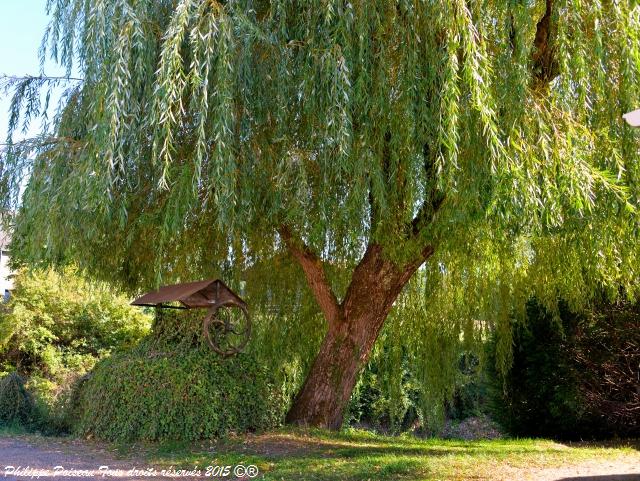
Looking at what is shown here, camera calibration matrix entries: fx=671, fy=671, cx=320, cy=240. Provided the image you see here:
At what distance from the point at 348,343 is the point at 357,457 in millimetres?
1717

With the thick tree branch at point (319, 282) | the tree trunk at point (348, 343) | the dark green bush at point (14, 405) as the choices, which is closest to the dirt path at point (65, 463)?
the tree trunk at point (348, 343)

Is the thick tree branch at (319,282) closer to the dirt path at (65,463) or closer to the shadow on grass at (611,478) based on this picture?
the dirt path at (65,463)

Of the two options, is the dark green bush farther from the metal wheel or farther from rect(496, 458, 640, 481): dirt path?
rect(496, 458, 640, 481): dirt path

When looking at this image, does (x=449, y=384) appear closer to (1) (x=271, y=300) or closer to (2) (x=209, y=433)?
(1) (x=271, y=300)

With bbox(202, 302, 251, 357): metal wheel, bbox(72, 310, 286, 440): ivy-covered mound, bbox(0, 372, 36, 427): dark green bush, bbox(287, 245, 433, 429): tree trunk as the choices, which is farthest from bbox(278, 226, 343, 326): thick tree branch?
bbox(0, 372, 36, 427): dark green bush

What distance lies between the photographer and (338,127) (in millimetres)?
5988

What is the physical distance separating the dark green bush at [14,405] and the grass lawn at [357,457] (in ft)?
13.4

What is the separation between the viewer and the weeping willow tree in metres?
5.80

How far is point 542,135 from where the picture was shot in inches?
234

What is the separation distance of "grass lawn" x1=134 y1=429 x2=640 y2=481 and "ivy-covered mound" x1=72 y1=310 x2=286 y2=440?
0.83 feet

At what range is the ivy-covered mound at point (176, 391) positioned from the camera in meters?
7.16

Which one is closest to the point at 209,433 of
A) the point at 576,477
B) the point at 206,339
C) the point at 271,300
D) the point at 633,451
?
the point at 206,339

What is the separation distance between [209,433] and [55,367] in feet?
26.0

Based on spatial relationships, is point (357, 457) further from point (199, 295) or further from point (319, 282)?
point (199, 295)
